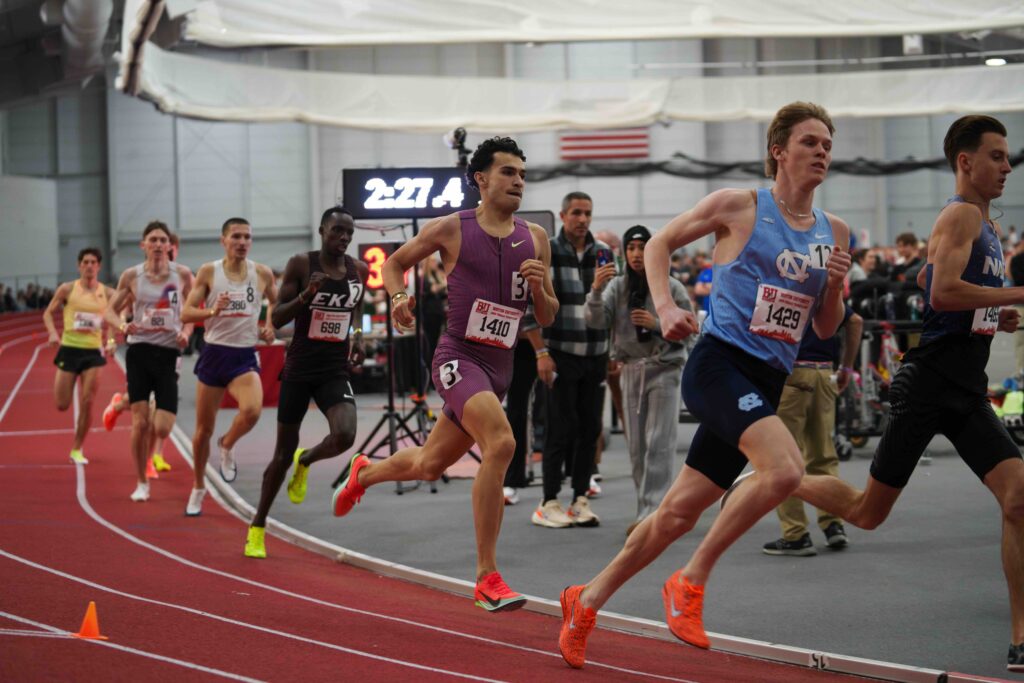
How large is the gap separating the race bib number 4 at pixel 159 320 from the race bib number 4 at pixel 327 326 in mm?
2293

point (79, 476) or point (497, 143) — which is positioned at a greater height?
point (497, 143)

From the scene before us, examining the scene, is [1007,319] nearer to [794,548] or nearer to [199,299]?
[794,548]

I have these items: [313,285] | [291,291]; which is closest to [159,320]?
[291,291]

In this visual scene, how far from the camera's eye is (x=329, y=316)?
725cm

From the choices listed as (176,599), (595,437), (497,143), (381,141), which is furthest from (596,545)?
(381,141)

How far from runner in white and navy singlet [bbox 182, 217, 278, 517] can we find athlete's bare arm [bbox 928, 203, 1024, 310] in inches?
189

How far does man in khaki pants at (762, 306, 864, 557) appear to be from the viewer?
6848 mm

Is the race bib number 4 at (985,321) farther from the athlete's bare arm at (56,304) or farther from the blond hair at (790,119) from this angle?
the athlete's bare arm at (56,304)

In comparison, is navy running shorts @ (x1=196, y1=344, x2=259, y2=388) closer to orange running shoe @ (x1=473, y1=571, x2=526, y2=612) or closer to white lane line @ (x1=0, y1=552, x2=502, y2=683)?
white lane line @ (x1=0, y1=552, x2=502, y2=683)

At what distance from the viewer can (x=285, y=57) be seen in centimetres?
3284

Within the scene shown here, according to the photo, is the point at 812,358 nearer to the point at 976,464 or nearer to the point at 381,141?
the point at 976,464

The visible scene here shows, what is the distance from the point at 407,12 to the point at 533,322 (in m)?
2.04

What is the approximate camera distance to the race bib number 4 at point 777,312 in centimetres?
425

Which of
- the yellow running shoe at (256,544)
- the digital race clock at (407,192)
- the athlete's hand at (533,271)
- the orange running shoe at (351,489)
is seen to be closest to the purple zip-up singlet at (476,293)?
the athlete's hand at (533,271)
